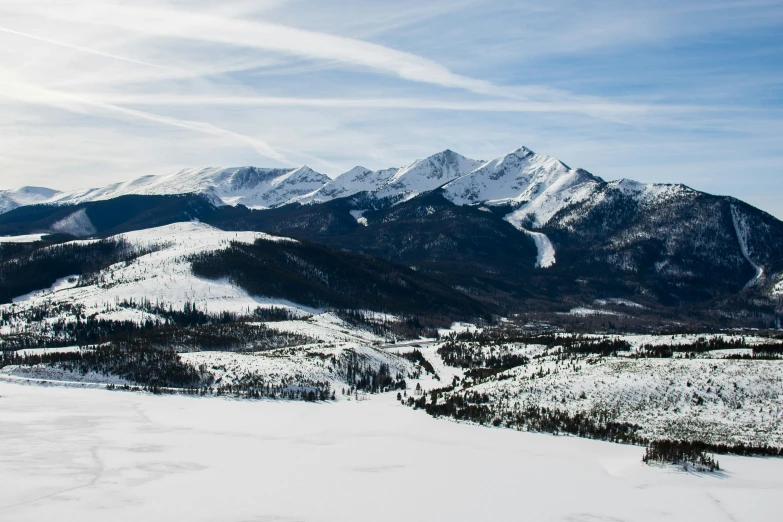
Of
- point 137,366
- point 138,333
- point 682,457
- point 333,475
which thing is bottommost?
point 138,333

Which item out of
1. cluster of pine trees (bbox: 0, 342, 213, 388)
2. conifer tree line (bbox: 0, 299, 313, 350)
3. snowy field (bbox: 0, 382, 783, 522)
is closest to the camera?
snowy field (bbox: 0, 382, 783, 522)

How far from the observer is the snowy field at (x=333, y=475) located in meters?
37.8

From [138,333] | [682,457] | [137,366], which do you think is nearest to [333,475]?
[682,457]

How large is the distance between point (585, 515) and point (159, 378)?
267ft

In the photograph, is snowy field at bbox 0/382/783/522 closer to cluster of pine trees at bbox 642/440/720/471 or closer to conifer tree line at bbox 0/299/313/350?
cluster of pine trees at bbox 642/440/720/471

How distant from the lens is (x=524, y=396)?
79750 mm

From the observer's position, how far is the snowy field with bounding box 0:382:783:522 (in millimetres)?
37844

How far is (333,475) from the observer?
46094mm

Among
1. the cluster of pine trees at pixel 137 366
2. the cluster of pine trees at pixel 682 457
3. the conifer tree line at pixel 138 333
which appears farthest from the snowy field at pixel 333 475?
the conifer tree line at pixel 138 333

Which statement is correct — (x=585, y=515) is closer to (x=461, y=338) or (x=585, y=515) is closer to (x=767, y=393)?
(x=767, y=393)

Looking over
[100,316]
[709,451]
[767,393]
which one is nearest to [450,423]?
[709,451]

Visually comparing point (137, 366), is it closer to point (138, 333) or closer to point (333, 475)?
point (138, 333)

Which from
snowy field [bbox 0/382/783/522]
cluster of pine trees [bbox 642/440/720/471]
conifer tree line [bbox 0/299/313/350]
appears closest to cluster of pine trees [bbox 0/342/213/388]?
conifer tree line [bbox 0/299/313/350]

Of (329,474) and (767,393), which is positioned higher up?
(767,393)
